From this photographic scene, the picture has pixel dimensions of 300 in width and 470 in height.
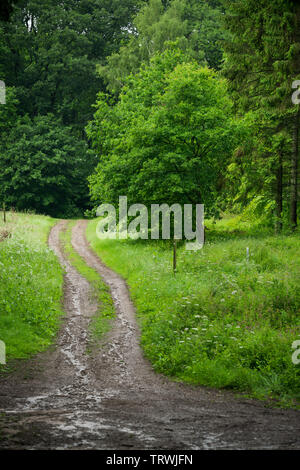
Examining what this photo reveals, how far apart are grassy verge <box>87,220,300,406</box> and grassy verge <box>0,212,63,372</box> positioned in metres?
2.99

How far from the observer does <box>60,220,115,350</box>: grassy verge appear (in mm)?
13219

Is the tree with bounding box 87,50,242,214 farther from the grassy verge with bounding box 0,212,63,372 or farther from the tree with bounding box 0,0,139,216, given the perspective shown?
the tree with bounding box 0,0,139,216

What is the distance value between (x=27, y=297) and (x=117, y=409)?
7687 millimetres

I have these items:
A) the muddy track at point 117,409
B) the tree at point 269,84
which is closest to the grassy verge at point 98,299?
the muddy track at point 117,409

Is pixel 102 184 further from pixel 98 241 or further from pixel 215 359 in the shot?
pixel 215 359

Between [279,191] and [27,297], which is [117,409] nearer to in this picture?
[27,297]

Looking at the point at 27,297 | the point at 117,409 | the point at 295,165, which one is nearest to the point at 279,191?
the point at 295,165

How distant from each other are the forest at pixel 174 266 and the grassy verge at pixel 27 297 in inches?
2.5

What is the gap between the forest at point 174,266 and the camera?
795cm

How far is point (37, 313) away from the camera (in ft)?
44.8

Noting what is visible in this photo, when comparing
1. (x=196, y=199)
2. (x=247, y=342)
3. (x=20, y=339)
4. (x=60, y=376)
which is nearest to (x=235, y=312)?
(x=247, y=342)

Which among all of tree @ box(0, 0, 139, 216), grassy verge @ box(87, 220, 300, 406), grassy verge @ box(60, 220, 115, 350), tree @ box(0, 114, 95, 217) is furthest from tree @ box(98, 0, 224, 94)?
grassy verge @ box(87, 220, 300, 406)

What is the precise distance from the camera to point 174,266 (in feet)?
57.7

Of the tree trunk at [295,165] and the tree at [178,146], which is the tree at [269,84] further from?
the tree at [178,146]
